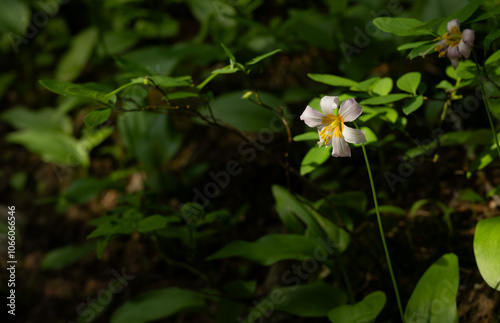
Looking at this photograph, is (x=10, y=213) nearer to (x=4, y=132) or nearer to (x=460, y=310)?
(x=4, y=132)

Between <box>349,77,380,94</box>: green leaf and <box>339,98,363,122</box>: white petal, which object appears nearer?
<box>339,98,363,122</box>: white petal

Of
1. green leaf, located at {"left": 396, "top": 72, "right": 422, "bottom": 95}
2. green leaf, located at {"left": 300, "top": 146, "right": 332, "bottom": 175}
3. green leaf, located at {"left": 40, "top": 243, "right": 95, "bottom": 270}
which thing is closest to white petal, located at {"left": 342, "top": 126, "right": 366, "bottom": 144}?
green leaf, located at {"left": 300, "top": 146, "right": 332, "bottom": 175}

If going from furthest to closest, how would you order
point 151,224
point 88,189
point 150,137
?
point 150,137 < point 88,189 < point 151,224

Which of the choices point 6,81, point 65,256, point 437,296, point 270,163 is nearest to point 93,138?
point 65,256

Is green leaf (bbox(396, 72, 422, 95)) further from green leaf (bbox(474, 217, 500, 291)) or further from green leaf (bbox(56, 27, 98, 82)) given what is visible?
green leaf (bbox(56, 27, 98, 82))

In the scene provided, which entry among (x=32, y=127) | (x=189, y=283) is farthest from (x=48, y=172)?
(x=189, y=283)

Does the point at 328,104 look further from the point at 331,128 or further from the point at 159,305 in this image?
the point at 159,305

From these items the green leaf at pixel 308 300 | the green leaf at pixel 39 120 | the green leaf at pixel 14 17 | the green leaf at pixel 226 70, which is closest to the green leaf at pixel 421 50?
the green leaf at pixel 226 70
